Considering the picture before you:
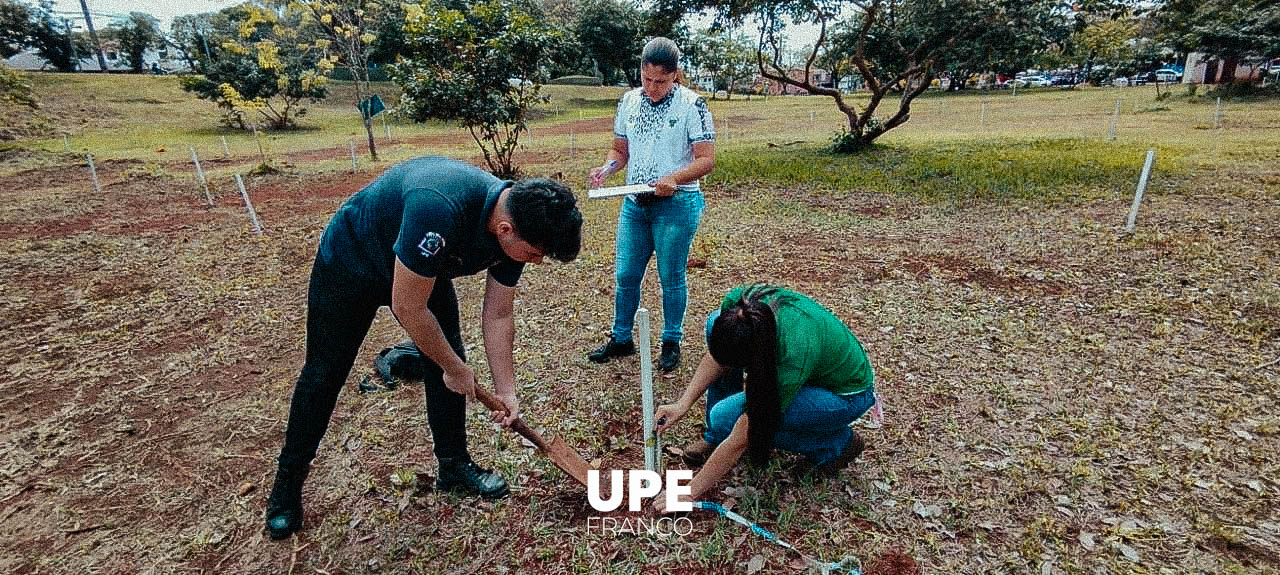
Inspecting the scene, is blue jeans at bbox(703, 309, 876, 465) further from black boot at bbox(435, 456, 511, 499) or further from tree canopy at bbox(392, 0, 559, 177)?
tree canopy at bbox(392, 0, 559, 177)

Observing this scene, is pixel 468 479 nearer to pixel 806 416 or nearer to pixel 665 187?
pixel 806 416

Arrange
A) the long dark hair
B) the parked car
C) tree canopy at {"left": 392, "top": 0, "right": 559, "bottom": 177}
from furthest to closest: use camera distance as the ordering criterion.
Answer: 1. the parked car
2. tree canopy at {"left": 392, "top": 0, "right": 559, "bottom": 177}
3. the long dark hair

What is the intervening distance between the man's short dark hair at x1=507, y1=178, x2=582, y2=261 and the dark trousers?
54cm

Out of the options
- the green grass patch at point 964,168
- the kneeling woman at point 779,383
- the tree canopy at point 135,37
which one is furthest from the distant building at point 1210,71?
the tree canopy at point 135,37

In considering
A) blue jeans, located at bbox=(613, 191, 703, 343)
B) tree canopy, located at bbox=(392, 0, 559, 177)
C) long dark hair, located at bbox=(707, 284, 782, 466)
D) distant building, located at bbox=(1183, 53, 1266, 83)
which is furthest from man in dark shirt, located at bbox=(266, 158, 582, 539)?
distant building, located at bbox=(1183, 53, 1266, 83)

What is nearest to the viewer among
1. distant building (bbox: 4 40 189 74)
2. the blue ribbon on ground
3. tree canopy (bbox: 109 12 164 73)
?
the blue ribbon on ground

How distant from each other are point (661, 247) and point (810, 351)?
1304mm

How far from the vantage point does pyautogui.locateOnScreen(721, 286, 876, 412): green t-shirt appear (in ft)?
6.83

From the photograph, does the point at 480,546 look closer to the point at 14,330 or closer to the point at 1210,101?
the point at 14,330

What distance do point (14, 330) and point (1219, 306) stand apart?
842 centimetres

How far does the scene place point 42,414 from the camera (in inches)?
133

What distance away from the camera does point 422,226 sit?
1664 mm

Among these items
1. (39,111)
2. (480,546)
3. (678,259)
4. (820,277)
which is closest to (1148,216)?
(820,277)

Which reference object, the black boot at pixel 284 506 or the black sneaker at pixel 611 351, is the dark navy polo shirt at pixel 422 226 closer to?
the black boot at pixel 284 506
